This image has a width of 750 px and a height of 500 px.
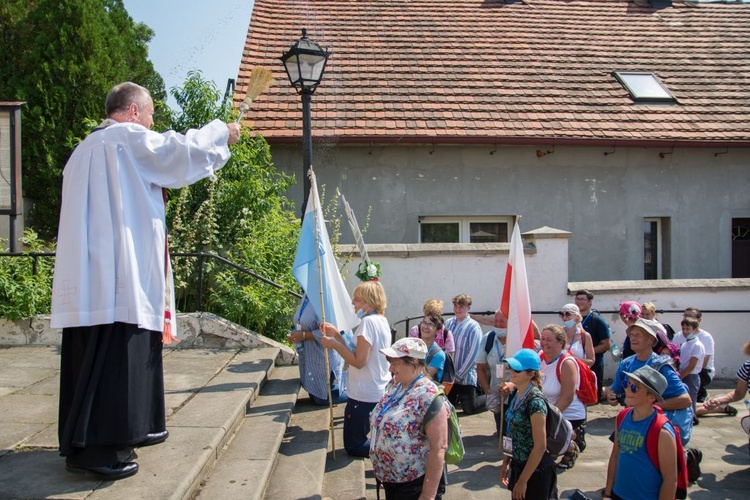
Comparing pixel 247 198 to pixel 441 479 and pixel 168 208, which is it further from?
pixel 441 479

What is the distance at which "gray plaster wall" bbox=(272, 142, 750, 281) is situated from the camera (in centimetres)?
1222

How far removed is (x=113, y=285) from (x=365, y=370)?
2.46m

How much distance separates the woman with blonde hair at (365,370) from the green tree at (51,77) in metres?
10.1

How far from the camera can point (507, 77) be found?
13602mm

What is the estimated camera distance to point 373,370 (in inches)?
209

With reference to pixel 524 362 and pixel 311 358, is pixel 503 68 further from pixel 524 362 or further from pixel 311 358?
pixel 524 362

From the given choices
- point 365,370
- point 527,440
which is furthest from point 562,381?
Result: point 365,370

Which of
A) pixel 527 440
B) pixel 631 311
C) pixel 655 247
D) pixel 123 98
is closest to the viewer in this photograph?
pixel 123 98

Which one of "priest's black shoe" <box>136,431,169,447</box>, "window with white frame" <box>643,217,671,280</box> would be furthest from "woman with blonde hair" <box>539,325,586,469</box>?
"window with white frame" <box>643,217,671,280</box>

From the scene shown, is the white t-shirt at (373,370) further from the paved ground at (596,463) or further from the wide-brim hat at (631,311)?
the wide-brim hat at (631,311)

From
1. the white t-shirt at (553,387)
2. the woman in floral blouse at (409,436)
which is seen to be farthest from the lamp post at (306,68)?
the woman in floral blouse at (409,436)

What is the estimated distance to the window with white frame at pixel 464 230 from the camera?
1261 cm

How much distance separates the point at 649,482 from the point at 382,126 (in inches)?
351

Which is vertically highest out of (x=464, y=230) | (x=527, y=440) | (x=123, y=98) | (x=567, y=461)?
(x=123, y=98)
